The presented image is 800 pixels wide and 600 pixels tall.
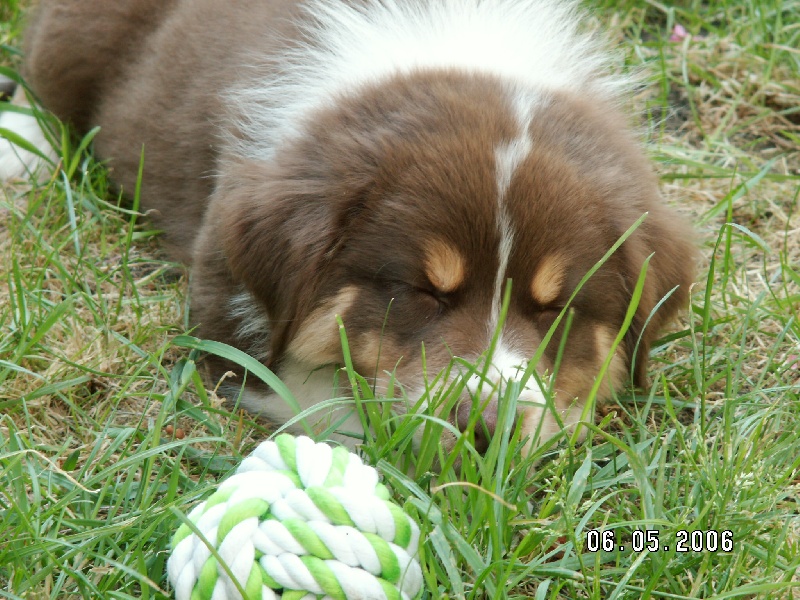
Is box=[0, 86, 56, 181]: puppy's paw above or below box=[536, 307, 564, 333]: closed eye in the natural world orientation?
below

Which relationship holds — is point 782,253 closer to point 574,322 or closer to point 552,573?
point 574,322

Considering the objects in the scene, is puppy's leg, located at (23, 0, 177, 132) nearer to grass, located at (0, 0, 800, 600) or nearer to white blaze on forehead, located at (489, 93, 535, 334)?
grass, located at (0, 0, 800, 600)

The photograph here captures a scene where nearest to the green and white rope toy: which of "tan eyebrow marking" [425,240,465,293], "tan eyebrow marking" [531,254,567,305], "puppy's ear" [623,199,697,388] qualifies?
"tan eyebrow marking" [425,240,465,293]

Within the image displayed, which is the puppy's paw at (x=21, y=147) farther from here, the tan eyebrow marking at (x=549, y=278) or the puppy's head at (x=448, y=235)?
the tan eyebrow marking at (x=549, y=278)

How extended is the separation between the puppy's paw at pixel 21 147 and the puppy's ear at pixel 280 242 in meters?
1.55

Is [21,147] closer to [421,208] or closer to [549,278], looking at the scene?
[421,208]

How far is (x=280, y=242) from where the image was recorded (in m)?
3.13

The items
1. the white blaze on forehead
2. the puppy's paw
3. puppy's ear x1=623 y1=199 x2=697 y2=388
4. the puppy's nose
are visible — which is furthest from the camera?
the puppy's paw

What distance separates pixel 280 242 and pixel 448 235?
51cm

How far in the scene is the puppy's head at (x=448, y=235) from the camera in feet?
9.84

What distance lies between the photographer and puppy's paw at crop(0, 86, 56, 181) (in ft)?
14.6

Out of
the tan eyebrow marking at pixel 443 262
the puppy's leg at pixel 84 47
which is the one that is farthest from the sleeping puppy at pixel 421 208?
the puppy's leg at pixel 84 47

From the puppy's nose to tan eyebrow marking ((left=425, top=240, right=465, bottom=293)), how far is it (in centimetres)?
41

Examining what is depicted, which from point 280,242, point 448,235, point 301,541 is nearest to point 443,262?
point 448,235
